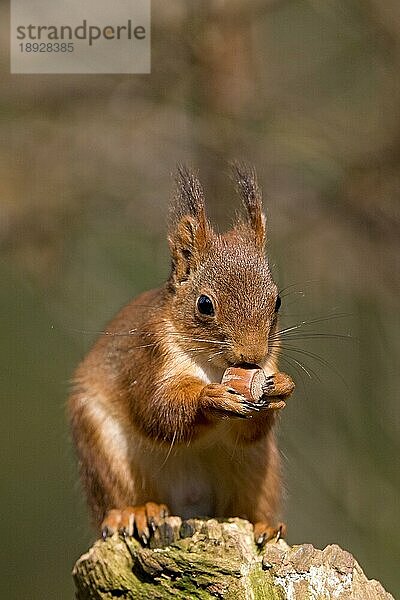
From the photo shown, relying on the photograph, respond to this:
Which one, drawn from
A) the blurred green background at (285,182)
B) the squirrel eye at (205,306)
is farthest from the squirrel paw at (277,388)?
the blurred green background at (285,182)

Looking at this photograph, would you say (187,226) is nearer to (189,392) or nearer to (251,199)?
(251,199)

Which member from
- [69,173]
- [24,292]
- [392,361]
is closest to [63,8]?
[69,173]

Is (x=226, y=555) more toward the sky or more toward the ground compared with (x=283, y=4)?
more toward the ground

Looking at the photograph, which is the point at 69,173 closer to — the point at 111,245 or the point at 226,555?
the point at 111,245

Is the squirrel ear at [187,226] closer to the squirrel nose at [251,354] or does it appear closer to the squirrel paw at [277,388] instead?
the squirrel nose at [251,354]

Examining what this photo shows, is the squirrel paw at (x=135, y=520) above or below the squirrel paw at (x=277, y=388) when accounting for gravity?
below

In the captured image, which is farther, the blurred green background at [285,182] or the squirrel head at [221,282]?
the blurred green background at [285,182]

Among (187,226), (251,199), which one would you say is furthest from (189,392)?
(251,199)
